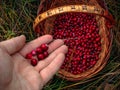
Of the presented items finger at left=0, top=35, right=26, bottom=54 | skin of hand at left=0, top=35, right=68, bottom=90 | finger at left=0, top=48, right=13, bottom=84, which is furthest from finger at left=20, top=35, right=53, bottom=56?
finger at left=0, top=48, right=13, bottom=84

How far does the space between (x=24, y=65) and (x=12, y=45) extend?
0.56 ft

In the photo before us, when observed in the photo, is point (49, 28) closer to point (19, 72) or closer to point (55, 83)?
point (55, 83)

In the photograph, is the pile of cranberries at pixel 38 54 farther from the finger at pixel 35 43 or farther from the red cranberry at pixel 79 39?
the red cranberry at pixel 79 39

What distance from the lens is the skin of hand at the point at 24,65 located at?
6.10 feet

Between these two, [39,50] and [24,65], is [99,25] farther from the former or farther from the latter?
[24,65]

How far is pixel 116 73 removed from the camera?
2.56 metres

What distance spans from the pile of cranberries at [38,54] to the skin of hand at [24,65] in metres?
0.03

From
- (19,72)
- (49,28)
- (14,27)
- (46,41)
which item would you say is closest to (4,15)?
(14,27)

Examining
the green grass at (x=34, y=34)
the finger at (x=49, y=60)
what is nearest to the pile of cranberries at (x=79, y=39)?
the green grass at (x=34, y=34)

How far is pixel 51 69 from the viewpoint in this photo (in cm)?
213

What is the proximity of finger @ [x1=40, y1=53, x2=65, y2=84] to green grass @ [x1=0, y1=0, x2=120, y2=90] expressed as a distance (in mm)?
432

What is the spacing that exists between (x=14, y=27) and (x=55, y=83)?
62cm

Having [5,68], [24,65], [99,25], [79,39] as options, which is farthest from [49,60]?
[99,25]

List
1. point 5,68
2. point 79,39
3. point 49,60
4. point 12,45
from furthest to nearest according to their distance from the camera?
point 79,39 → point 49,60 → point 12,45 → point 5,68
